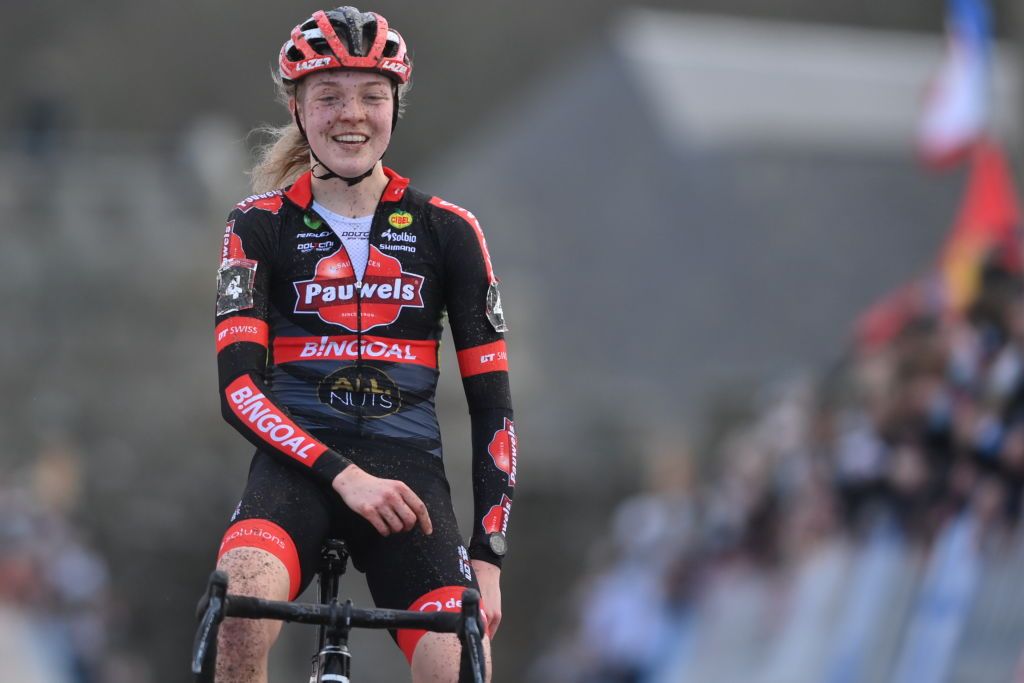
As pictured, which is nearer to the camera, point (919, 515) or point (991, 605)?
point (991, 605)

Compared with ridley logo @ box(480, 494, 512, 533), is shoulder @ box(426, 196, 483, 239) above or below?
above

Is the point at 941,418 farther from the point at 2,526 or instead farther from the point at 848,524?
the point at 2,526

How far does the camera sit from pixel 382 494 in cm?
566

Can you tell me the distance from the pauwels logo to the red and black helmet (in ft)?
1.83

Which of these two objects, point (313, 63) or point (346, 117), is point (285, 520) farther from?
point (313, 63)

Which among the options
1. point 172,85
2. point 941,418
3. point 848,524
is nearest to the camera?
point 941,418

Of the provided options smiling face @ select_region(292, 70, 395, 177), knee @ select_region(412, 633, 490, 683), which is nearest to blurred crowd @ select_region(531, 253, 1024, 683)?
knee @ select_region(412, 633, 490, 683)

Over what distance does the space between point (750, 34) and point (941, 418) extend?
19.6 metres

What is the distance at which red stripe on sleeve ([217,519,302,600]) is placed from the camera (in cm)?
566

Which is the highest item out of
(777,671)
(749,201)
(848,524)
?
(749,201)

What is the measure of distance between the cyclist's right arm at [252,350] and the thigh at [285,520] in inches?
3.5

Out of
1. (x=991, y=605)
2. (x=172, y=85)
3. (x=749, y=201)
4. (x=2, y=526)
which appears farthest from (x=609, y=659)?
(x=172, y=85)

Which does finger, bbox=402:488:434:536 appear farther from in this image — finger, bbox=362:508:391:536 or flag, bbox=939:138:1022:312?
flag, bbox=939:138:1022:312

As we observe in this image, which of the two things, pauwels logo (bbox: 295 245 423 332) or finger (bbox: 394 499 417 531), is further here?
pauwels logo (bbox: 295 245 423 332)
